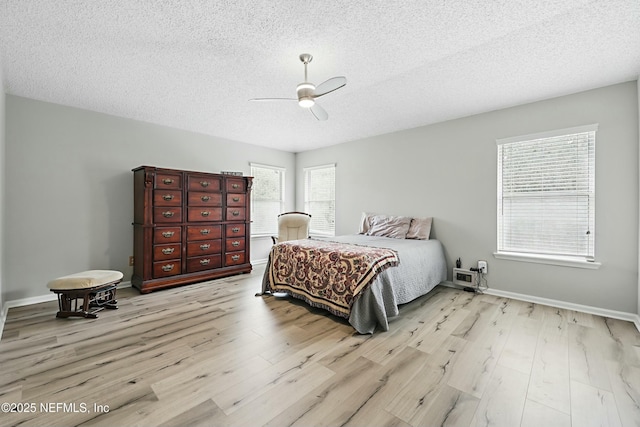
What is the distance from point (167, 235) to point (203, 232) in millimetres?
513

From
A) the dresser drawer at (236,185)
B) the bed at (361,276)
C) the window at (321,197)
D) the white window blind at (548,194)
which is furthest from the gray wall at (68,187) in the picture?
the white window blind at (548,194)

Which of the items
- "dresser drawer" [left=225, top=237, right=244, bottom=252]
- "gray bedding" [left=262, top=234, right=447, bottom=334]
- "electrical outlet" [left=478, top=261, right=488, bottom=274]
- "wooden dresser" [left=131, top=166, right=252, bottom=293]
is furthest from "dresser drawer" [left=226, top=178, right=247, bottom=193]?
"electrical outlet" [left=478, top=261, right=488, bottom=274]

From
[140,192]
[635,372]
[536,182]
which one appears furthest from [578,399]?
[140,192]

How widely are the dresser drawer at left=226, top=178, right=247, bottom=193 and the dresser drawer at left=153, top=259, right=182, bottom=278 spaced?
1.38m

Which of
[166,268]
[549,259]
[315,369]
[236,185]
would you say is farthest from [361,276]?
[236,185]

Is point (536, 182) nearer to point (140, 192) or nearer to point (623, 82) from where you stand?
point (623, 82)

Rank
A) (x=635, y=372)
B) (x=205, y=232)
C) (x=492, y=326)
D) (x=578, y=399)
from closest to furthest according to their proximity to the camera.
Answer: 1. (x=578, y=399)
2. (x=635, y=372)
3. (x=492, y=326)
4. (x=205, y=232)

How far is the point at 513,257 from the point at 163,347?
3.96 m

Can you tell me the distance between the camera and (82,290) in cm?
279

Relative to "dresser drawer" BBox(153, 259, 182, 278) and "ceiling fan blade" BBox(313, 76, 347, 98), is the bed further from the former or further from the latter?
"ceiling fan blade" BBox(313, 76, 347, 98)

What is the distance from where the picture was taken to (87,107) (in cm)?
360

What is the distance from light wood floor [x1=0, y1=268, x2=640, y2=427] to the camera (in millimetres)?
1507

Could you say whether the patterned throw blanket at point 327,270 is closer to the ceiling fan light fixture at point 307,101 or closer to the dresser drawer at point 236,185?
the ceiling fan light fixture at point 307,101

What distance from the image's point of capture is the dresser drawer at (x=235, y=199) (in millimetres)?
4582
